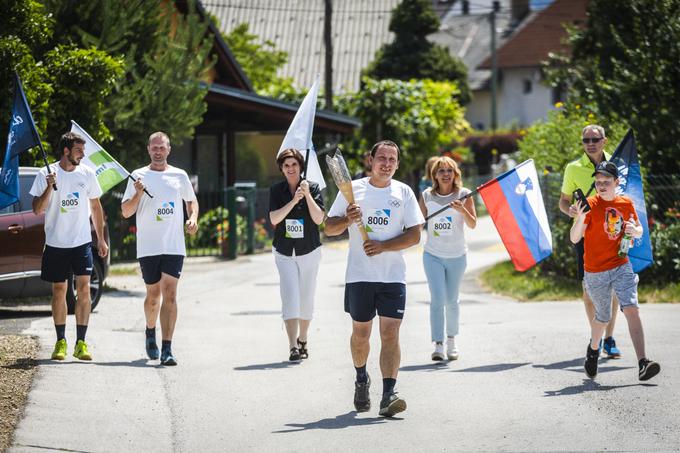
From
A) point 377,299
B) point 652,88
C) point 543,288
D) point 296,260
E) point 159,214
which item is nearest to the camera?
point 377,299

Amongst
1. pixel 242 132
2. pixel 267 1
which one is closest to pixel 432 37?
pixel 267 1

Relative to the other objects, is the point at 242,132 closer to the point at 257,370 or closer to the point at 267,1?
the point at 257,370

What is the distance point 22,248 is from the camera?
12.9 m

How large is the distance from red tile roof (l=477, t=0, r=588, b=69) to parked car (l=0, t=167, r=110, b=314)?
5944 cm

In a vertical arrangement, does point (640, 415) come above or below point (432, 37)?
below

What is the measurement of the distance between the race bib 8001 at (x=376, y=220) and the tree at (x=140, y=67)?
822cm

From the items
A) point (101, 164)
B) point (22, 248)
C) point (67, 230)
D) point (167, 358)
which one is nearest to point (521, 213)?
point (167, 358)

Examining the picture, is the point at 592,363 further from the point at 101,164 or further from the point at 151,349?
the point at 101,164

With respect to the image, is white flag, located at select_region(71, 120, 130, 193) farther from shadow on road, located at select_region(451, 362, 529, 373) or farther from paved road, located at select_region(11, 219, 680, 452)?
shadow on road, located at select_region(451, 362, 529, 373)

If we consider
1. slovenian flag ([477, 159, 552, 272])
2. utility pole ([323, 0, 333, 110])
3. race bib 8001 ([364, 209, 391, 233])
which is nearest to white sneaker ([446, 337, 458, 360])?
slovenian flag ([477, 159, 552, 272])

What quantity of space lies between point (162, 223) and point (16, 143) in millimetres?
1573

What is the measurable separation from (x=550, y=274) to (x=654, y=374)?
9.47 m

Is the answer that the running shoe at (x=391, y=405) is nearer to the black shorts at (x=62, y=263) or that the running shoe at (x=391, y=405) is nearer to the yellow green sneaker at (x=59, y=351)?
the yellow green sneaker at (x=59, y=351)

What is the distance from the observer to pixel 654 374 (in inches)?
345
